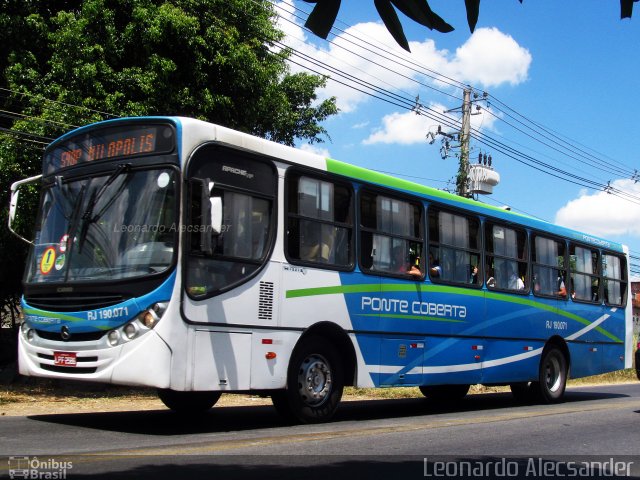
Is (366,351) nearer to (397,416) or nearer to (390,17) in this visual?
(397,416)

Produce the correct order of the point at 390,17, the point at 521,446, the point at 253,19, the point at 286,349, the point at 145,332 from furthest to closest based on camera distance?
1. the point at 253,19
2. the point at 286,349
3. the point at 521,446
4. the point at 145,332
5. the point at 390,17

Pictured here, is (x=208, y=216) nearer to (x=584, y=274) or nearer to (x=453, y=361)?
(x=453, y=361)

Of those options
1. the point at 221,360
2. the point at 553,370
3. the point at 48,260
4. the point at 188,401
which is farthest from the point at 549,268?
the point at 48,260

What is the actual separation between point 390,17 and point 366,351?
22.4ft

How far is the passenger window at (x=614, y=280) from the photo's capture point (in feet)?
52.0

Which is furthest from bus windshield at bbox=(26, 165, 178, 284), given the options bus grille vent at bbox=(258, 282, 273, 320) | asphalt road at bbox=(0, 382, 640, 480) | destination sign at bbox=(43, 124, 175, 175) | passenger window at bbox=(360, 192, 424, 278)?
passenger window at bbox=(360, 192, 424, 278)

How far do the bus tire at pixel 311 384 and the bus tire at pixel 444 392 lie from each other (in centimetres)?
478

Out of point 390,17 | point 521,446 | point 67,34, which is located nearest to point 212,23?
point 67,34

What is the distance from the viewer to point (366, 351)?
31.7 feet

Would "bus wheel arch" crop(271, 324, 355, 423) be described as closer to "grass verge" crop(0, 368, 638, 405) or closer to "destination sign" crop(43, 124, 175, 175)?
"destination sign" crop(43, 124, 175, 175)

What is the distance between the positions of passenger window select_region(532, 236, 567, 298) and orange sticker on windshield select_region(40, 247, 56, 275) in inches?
345

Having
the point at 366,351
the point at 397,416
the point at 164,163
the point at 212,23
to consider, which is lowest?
the point at 397,416

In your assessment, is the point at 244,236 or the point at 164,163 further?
the point at 244,236

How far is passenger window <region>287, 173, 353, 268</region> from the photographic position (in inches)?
351
